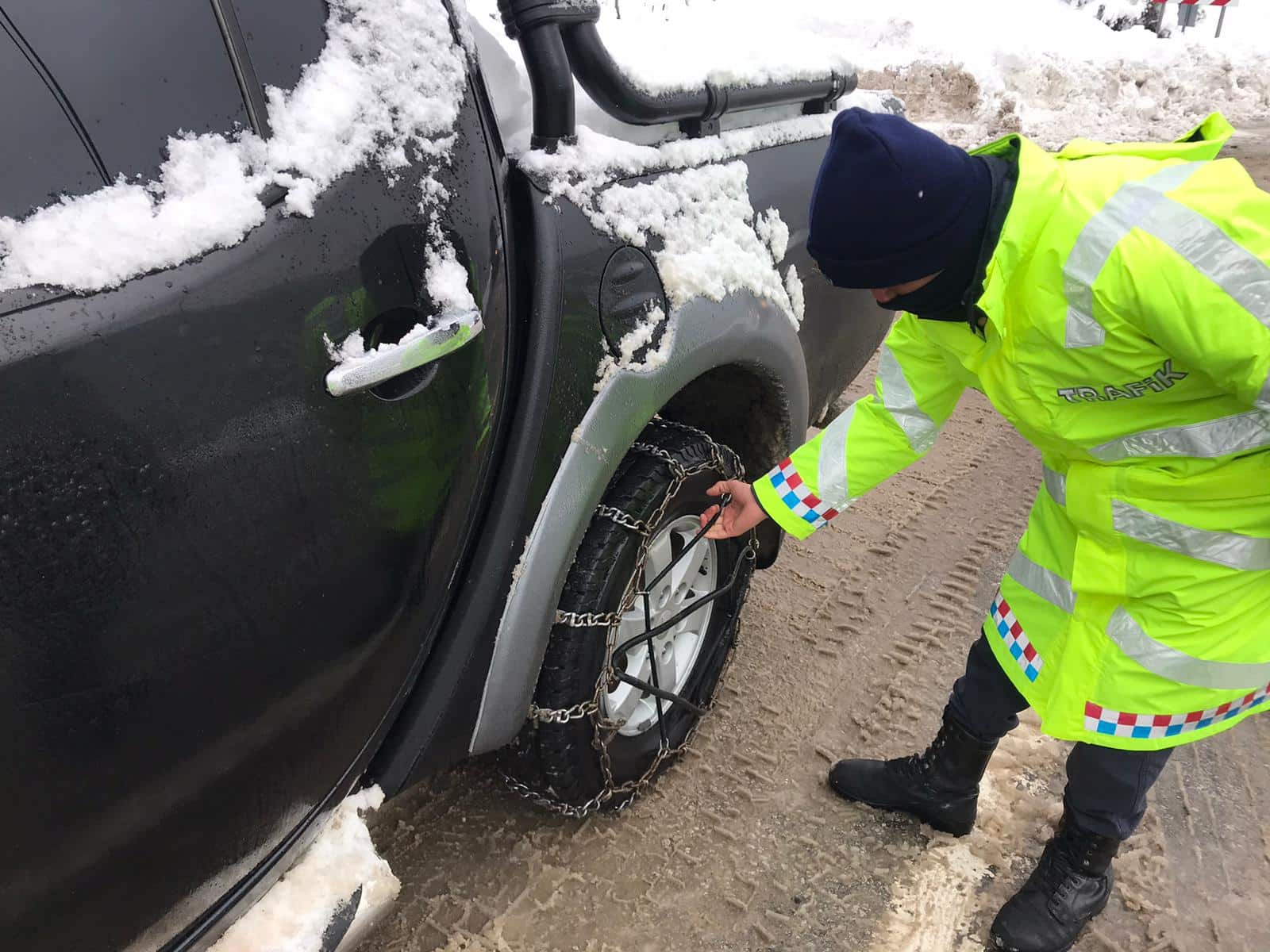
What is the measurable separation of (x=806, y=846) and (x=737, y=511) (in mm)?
770

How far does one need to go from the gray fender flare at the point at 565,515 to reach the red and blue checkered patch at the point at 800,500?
0.93 feet

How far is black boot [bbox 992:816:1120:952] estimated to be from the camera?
1.75 m

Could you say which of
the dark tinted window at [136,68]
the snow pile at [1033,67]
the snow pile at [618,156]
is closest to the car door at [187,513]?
the dark tinted window at [136,68]

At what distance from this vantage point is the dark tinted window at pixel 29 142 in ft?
2.84

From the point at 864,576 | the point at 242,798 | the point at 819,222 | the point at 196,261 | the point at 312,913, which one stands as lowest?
the point at 864,576

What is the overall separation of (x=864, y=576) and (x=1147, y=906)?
3.91ft

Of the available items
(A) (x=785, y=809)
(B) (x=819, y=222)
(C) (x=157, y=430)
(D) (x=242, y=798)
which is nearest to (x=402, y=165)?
(C) (x=157, y=430)

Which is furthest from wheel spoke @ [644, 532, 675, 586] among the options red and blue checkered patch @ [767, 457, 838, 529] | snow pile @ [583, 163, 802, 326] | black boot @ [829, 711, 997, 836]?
black boot @ [829, 711, 997, 836]

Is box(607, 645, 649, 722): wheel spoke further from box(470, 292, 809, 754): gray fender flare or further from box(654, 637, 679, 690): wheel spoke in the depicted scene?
box(470, 292, 809, 754): gray fender flare

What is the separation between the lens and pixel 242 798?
45.8 inches

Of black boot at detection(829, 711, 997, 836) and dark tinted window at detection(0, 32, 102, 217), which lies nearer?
dark tinted window at detection(0, 32, 102, 217)

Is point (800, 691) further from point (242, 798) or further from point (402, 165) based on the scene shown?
point (402, 165)

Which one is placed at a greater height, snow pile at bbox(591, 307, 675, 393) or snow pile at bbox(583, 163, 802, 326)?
snow pile at bbox(583, 163, 802, 326)

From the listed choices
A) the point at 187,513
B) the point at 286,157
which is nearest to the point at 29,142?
the point at 286,157
